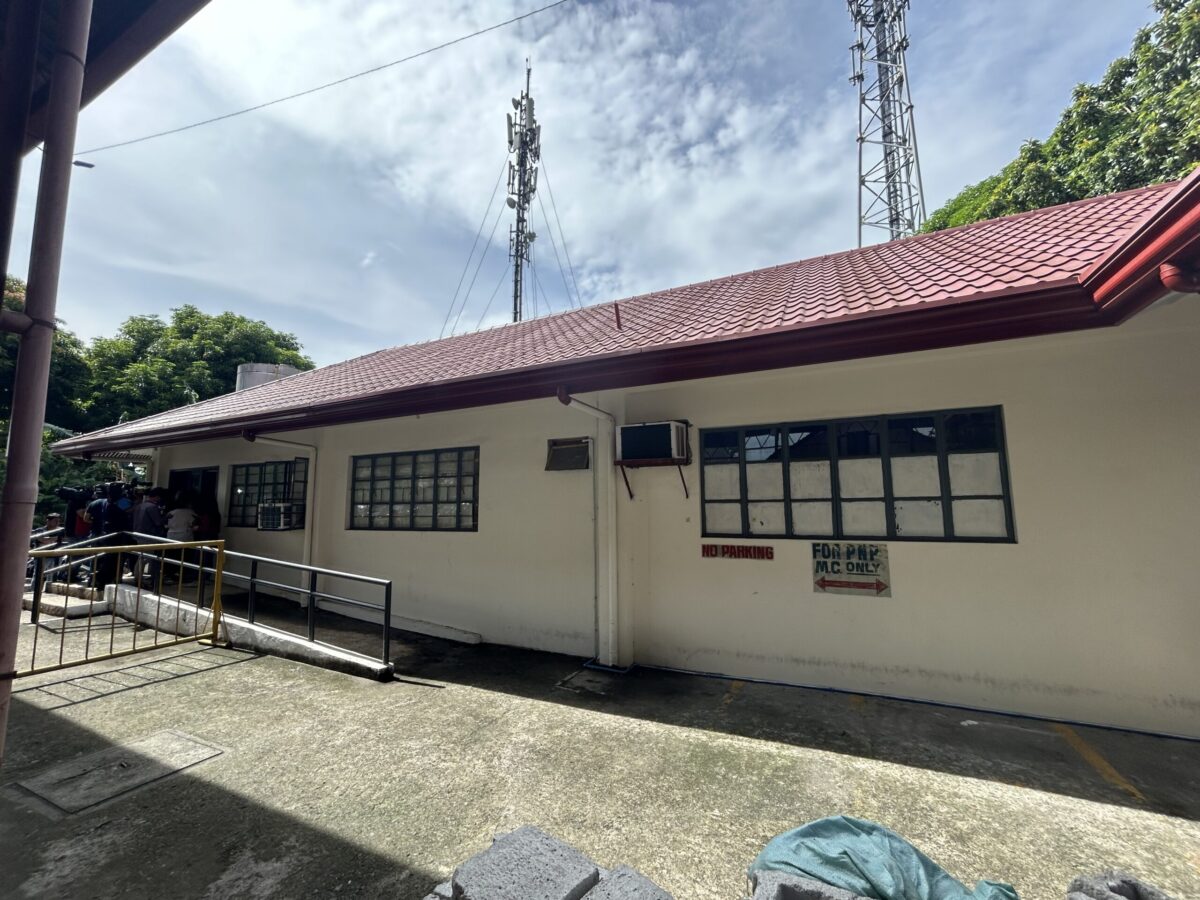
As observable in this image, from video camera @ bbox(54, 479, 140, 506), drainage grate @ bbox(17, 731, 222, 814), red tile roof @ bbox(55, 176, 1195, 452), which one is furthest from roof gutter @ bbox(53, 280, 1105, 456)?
video camera @ bbox(54, 479, 140, 506)

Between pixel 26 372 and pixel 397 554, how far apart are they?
551 cm

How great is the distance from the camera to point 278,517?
7.85m

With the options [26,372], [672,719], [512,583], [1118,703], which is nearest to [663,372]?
[672,719]

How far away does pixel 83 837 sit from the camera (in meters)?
2.60

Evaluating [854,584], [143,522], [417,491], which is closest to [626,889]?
[854,584]

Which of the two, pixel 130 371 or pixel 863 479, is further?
pixel 130 371

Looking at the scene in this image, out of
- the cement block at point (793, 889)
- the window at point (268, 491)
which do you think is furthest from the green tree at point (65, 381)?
the cement block at point (793, 889)

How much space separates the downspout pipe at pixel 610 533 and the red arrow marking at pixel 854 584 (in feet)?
6.47

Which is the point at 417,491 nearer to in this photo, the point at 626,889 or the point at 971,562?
the point at 626,889

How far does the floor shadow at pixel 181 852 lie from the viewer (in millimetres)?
2279

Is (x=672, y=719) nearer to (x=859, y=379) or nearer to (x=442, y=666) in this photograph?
(x=442, y=666)

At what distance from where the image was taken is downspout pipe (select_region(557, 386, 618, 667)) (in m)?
5.19

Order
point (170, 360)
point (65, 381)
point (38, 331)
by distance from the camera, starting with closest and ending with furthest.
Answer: point (38, 331) → point (65, 381) → point (170, 360)

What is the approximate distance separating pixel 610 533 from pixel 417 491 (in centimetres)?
312
